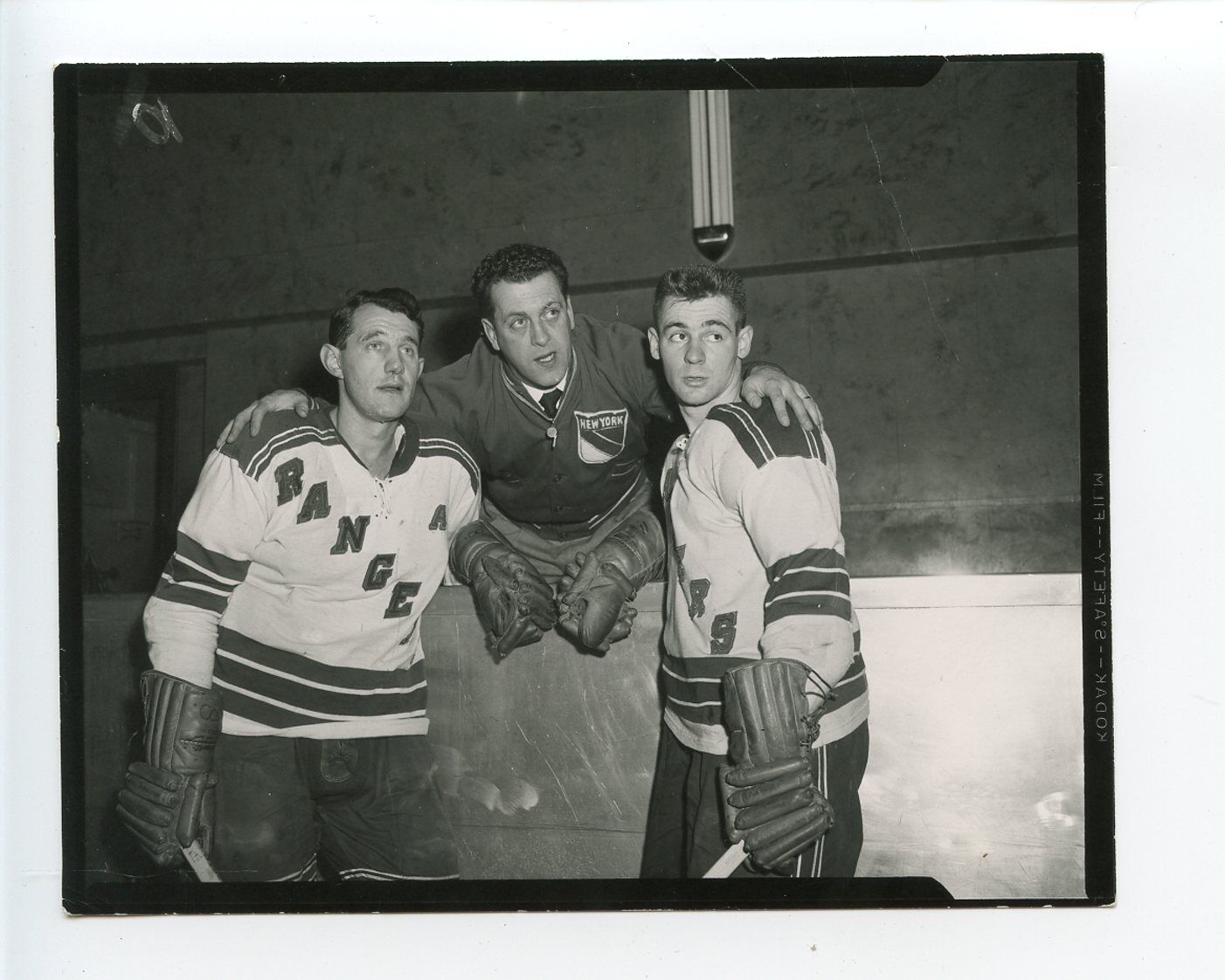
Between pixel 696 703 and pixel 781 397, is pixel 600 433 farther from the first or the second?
pixel 696 703

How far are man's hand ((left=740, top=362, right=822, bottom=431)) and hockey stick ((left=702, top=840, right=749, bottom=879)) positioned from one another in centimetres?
56

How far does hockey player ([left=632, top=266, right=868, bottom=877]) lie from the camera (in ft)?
4.57

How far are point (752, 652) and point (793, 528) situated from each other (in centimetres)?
17

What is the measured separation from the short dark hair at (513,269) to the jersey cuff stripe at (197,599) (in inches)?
21.0

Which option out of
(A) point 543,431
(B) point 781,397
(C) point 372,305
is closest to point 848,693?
(B) point 781,397

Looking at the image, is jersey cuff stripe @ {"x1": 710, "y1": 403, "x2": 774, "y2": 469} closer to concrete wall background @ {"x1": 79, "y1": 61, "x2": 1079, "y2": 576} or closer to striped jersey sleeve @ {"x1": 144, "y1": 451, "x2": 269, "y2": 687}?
concrete wall background @ {"x1": 79, "y1": 61, "x2": 1079, "y2": 576}

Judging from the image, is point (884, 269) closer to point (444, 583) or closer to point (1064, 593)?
point (1064, 593)

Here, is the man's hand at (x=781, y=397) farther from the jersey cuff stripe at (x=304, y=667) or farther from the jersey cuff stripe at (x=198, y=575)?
the jersey cuff stripe at (x=198, y=575)

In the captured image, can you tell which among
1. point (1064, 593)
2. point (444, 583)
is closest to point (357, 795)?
point (444, 583)

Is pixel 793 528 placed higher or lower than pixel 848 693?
higher

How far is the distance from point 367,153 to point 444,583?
0.62m

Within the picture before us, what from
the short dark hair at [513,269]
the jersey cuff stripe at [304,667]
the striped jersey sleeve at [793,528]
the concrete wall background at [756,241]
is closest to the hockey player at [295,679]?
the jersey cuff stripe at [304,667]

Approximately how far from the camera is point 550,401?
4.91ft

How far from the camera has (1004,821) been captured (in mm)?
1428
